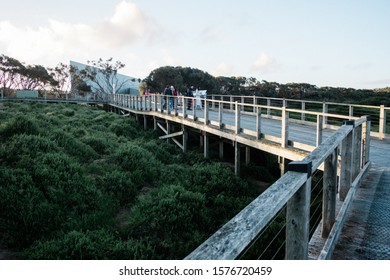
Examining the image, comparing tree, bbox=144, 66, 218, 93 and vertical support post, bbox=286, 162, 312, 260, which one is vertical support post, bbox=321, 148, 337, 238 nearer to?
vertical support post, bbox=286, 162, 312, 260

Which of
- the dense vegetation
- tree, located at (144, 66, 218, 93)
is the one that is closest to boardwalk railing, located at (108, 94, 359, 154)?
the dense vegetation

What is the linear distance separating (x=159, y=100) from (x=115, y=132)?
2880mm

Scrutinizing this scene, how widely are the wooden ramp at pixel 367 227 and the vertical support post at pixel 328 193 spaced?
191mm

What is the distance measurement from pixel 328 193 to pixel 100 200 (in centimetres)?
630

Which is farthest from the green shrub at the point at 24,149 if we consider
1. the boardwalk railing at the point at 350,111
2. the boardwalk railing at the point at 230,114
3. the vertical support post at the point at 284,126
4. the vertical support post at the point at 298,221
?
the vertical support post at the point at 298,221

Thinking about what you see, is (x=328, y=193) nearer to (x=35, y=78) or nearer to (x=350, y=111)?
(x=350, y=111)

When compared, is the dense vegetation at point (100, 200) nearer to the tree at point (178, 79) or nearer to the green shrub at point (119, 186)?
the green shrub at point (119, 186)

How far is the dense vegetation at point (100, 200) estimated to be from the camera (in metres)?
6.48

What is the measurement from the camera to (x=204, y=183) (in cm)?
1059

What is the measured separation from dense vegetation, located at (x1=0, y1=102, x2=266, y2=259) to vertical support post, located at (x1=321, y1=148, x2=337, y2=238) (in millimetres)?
3684

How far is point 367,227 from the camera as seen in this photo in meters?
3.78

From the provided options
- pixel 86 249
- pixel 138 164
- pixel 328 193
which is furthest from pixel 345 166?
pixel 138 164
